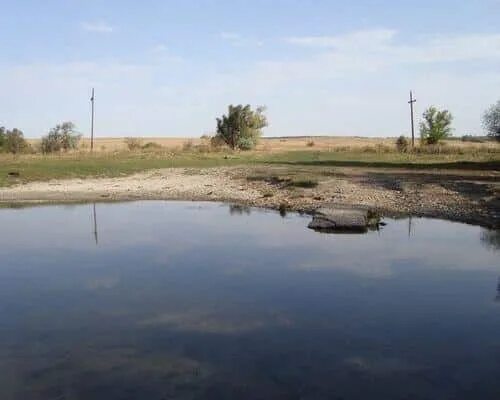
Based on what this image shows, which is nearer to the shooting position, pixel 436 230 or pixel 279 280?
pixel 279 280

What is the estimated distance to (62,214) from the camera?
1797 cm

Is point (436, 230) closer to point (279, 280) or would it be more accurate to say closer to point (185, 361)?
point (279, 280)

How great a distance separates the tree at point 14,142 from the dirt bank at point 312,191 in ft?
111

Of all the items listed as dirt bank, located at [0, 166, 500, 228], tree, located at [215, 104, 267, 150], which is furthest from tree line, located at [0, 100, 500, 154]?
dirt bank, located at [0, 166, 500, 228]

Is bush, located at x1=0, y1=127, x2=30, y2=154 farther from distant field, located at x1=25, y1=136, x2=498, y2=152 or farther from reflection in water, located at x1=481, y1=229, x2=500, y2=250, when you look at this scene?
reflection in water, located at x1=481, y1=229, x2=500, y2=250

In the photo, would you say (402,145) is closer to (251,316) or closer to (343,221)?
(343,221)

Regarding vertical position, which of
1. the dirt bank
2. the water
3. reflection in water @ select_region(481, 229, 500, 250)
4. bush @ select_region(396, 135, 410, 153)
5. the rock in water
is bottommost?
the water

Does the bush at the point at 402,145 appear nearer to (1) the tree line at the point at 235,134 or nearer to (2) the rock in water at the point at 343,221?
(1) the tree line at the point at 235,134

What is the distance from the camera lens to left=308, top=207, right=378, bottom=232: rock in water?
14.3m

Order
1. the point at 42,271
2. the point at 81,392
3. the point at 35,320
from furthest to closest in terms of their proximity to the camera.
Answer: the point at 42,271, the point at 35,320, the point at 81,392

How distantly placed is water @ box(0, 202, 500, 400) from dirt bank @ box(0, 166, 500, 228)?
12.7 feet

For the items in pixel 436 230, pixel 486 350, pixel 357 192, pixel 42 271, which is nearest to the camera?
pixel 486 350

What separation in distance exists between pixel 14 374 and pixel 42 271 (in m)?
4.54

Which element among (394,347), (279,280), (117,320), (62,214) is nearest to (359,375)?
(394,347)
